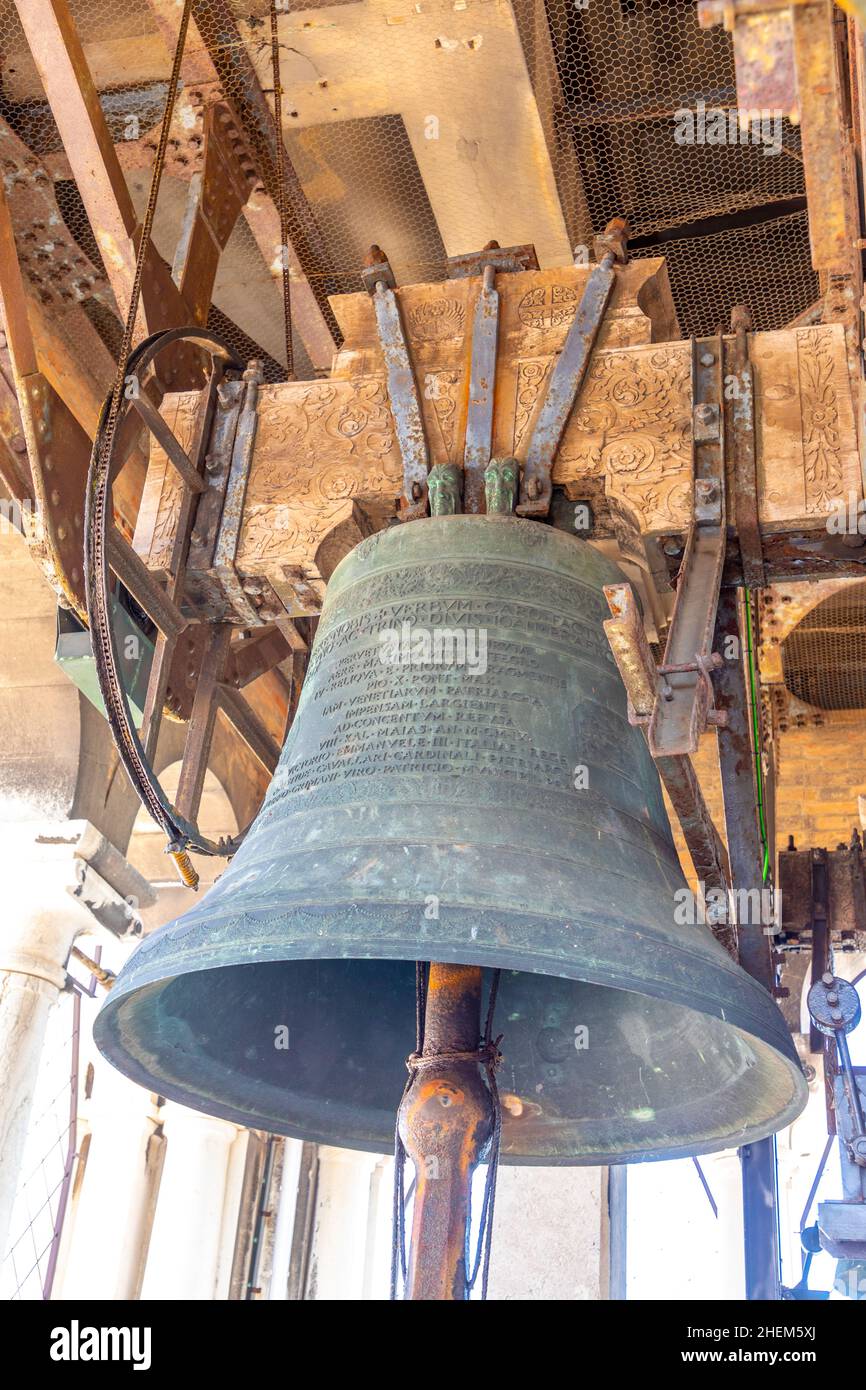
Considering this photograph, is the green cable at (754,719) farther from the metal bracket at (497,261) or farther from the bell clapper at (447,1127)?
the metal bracket at (497,261)

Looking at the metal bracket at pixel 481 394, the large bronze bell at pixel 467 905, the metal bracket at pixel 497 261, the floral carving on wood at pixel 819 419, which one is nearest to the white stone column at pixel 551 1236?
the large bronze bell at pixel 467 905

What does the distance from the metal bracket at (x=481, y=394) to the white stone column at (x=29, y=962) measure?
297 cm

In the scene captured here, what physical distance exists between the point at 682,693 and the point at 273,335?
176 inches

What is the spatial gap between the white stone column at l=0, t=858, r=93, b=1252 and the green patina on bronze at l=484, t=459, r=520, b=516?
3.05 meters

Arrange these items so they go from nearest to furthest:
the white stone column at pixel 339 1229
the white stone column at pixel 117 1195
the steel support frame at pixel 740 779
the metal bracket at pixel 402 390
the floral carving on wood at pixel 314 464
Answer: the steel support frame at pixel 740 779, the metal bracket at pixel 402 390, the floral carving on wood at pixel 314 464, the white stone column at pixel 117 1195, the white stone column at pixel 339 1229

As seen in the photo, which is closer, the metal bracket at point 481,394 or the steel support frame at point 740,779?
the steel support frame at point 740,779

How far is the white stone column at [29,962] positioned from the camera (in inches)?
222

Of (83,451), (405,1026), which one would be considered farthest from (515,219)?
(405,1026)

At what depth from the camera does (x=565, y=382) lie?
3906 millimetres

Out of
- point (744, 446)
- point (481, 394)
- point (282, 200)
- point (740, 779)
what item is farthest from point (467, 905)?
point (282, 200)

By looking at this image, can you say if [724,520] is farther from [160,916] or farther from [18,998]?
[160,916]

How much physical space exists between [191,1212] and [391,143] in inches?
207

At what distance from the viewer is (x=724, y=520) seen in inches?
142
